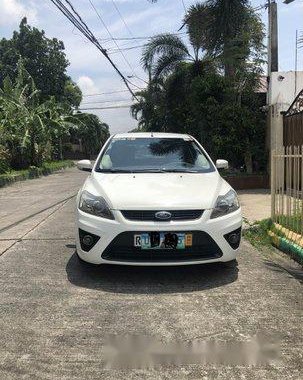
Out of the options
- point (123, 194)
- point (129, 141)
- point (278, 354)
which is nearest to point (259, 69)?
point (129, 141)

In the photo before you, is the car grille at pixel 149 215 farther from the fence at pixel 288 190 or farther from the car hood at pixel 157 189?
the fence at pixel 288 190

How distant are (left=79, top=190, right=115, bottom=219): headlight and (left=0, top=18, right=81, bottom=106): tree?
136ft

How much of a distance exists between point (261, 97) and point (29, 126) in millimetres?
13534

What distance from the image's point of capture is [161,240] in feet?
15.9

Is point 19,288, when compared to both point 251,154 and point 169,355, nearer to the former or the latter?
point 169,355

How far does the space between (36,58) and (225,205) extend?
43.8 meters

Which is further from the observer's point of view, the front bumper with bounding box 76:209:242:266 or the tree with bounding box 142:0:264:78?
the tree with bounding box 142:0:264:78

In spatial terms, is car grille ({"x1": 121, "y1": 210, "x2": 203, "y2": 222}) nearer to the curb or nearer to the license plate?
the license plate

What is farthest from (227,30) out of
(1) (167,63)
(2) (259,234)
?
(2) (259,234)

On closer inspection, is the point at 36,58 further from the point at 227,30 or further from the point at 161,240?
the point at 161,240

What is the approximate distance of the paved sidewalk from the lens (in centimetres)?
937

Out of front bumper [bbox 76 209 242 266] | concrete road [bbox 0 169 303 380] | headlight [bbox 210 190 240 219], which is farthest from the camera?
headlight [bbox 210 190 240 219]

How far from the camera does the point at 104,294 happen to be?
4750 millimetres

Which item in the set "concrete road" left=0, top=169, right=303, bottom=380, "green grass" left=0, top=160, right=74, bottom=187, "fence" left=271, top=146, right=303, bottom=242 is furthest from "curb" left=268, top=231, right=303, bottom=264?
"green grass" left=0, top=160, right=74, bottom=187
